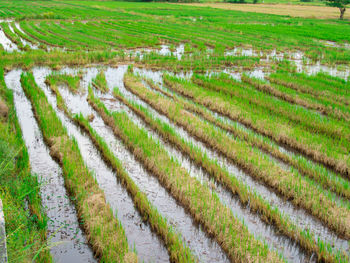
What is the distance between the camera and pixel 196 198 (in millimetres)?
4914

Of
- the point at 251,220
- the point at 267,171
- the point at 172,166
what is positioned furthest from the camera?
the point at 172,166

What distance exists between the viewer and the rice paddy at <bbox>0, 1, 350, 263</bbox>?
13.4 feet

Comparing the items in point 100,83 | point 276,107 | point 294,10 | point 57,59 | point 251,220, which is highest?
point 294,10

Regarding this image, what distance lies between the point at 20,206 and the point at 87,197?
2.98 ft

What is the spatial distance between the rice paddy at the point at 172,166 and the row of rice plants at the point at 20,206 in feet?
0.08

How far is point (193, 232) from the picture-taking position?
4395 mm

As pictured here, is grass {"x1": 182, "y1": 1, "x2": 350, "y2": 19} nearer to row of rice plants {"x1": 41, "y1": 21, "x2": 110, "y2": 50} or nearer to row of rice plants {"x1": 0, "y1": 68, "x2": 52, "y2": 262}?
row of rice plants {"x1": 41, "y1": 21, "x2": 110, "y2": 50}

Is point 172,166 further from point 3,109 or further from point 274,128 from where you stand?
point 3,109

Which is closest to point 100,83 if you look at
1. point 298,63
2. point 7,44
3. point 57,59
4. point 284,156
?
point 57,59

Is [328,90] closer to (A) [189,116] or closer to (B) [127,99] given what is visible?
(A) [189,116]

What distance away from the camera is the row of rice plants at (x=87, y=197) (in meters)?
3.88

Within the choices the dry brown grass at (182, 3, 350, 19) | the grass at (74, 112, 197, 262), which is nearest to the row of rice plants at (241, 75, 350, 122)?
the grass at (74, 112, 197, 262)

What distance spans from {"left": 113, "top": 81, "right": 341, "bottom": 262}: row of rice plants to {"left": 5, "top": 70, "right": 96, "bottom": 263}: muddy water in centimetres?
246

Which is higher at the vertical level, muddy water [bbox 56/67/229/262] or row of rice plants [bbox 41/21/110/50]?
row of rice plants [bbox 41/21/110/50]
